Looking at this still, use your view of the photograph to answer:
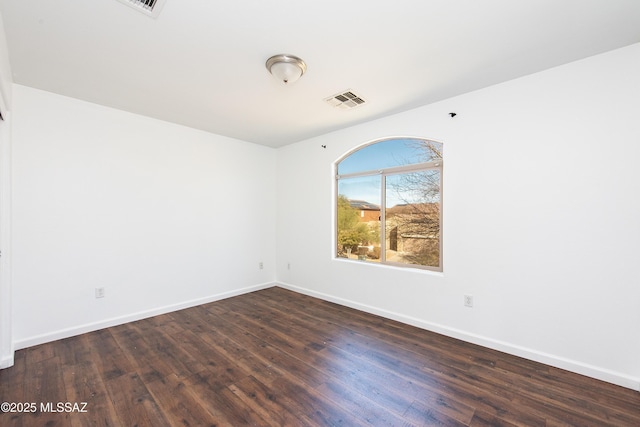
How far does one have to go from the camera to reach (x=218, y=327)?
3.13m

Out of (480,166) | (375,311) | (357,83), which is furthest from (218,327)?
(480,166)

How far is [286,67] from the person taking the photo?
2172 mm

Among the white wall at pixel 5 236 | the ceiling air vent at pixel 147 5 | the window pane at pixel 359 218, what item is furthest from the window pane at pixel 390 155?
the white wall at pixel 5 236

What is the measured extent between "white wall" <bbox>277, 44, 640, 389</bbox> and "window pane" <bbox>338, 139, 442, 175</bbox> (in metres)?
0.20

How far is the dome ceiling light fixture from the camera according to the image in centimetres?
214

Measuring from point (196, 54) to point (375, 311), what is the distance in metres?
3.44

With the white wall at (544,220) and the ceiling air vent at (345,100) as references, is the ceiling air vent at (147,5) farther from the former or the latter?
the white wall at (544,220)

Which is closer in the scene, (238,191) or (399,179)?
(399,179)

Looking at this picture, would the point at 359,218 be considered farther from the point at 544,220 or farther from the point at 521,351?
the point at 521,351

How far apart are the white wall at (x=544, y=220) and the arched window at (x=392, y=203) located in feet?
0.73

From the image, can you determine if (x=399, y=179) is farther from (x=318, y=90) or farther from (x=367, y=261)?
(x=318, y=90)

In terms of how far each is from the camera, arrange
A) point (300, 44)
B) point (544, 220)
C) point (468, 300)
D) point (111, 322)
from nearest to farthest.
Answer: point (300, 44) → point (544, 220) → point (468, 300) → point (111, 322)

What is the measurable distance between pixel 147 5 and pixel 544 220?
347 centimetres

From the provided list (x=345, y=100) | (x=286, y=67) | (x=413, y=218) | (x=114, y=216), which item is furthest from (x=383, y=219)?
(x=114, y=216)
